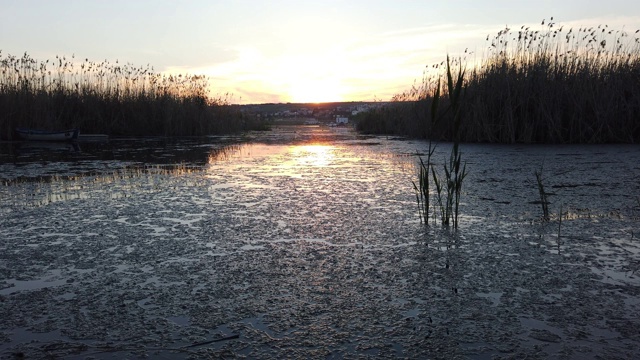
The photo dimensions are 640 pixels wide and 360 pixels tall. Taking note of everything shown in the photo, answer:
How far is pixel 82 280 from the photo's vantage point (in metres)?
1.92

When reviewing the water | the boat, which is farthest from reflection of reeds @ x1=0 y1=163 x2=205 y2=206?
the boat

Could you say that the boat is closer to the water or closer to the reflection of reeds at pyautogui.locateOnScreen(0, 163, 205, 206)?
the reflection of reeds at pyautogui.locateOnScreen(0, 163, 205, 206)

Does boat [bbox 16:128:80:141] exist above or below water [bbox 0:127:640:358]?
above

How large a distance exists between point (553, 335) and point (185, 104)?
14.6 meters

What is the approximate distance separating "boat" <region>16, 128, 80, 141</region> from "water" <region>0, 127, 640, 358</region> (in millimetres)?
7102

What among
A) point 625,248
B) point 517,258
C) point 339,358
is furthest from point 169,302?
point 625,248

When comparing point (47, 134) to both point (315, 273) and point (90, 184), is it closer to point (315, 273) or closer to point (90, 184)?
point (90, 184)

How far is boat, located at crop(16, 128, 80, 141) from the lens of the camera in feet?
34.1

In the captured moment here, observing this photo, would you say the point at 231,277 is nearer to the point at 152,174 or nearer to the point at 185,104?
the point at 152,174

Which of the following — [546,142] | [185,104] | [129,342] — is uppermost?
[185,104]

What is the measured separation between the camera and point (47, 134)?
10359 millimetres

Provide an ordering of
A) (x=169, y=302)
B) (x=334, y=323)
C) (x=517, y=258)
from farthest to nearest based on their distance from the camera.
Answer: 1. (x=517, y=258)
2. (x=169, y=302)
3. (x=334, y=323)

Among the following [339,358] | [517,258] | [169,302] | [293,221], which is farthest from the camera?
[293,221]

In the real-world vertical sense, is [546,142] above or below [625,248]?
above
